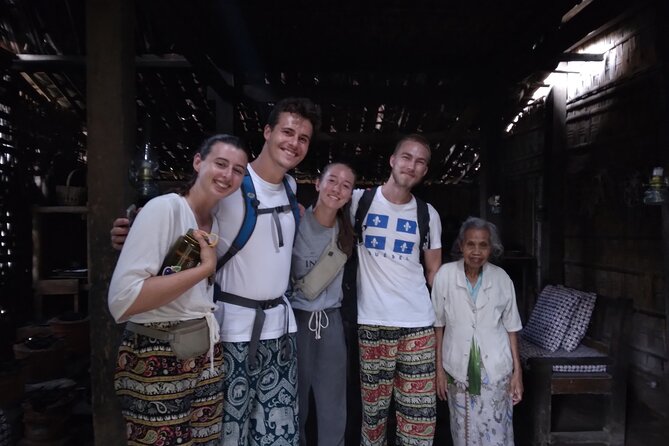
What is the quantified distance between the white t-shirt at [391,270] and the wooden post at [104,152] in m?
1.40

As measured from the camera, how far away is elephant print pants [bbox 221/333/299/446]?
210cm

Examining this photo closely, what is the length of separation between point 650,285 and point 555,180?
1984 millimetres

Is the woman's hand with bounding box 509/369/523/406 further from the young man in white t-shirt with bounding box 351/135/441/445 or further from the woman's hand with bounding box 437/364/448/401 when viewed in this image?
the young man in white t-shirt with bounding box 351/135/441/445

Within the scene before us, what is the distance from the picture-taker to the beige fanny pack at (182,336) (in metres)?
1.75

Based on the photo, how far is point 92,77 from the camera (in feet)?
7.68

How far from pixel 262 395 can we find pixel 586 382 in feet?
9.08

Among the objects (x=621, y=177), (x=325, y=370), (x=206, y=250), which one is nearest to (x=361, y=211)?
(x=325, y=370)

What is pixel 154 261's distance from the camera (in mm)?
1698

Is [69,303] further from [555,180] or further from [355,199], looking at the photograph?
[555,180]

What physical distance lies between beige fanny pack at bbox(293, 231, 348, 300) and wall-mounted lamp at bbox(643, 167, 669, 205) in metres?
2.87

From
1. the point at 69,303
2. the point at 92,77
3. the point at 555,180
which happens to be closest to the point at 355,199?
the point at 92,77

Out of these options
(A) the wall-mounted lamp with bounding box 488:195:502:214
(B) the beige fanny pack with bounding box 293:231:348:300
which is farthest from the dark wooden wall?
(B) the beige fanny pack with bounding box 293:231:348:300

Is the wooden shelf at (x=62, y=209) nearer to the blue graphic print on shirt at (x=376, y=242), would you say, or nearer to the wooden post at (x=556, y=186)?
the blue graphic print on shirt at (x=376, y=242)

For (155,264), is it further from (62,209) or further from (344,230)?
(62,209)
